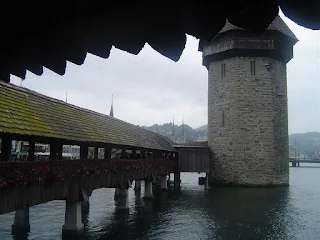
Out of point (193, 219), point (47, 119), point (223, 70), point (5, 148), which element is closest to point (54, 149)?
point (47, 119)

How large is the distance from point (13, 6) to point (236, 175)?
2409cm

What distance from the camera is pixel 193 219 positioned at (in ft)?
45.1

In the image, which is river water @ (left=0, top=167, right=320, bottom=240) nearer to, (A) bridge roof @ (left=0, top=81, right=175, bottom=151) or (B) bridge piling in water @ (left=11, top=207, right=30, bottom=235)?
(B) bridge piling in water @ (left=11, top=207, right=30, bottom=235)

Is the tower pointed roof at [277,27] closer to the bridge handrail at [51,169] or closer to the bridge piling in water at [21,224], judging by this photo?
the bridge handrail at [51,169]

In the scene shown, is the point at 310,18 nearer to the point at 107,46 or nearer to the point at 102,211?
the point at 107,46

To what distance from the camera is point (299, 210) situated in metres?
16.1

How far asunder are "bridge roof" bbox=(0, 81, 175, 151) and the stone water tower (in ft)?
40.7

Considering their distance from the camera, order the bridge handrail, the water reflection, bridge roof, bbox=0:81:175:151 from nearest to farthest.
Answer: the bridge handrail < bridge roof, bbox=0:81:175:151 < the water reflection

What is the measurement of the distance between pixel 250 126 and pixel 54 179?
60.1ft

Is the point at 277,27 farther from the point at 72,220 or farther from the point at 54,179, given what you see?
the point at 54,179

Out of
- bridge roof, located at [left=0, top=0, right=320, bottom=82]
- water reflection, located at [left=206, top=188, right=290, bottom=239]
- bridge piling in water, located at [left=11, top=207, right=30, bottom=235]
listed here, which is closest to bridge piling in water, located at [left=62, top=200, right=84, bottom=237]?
bridge piling in water, located at [left=11, top=207, right=30, bottom=235]

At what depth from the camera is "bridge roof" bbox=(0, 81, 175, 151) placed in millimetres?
8055

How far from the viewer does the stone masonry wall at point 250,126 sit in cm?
2408

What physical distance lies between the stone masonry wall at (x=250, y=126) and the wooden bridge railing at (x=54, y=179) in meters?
12.3
